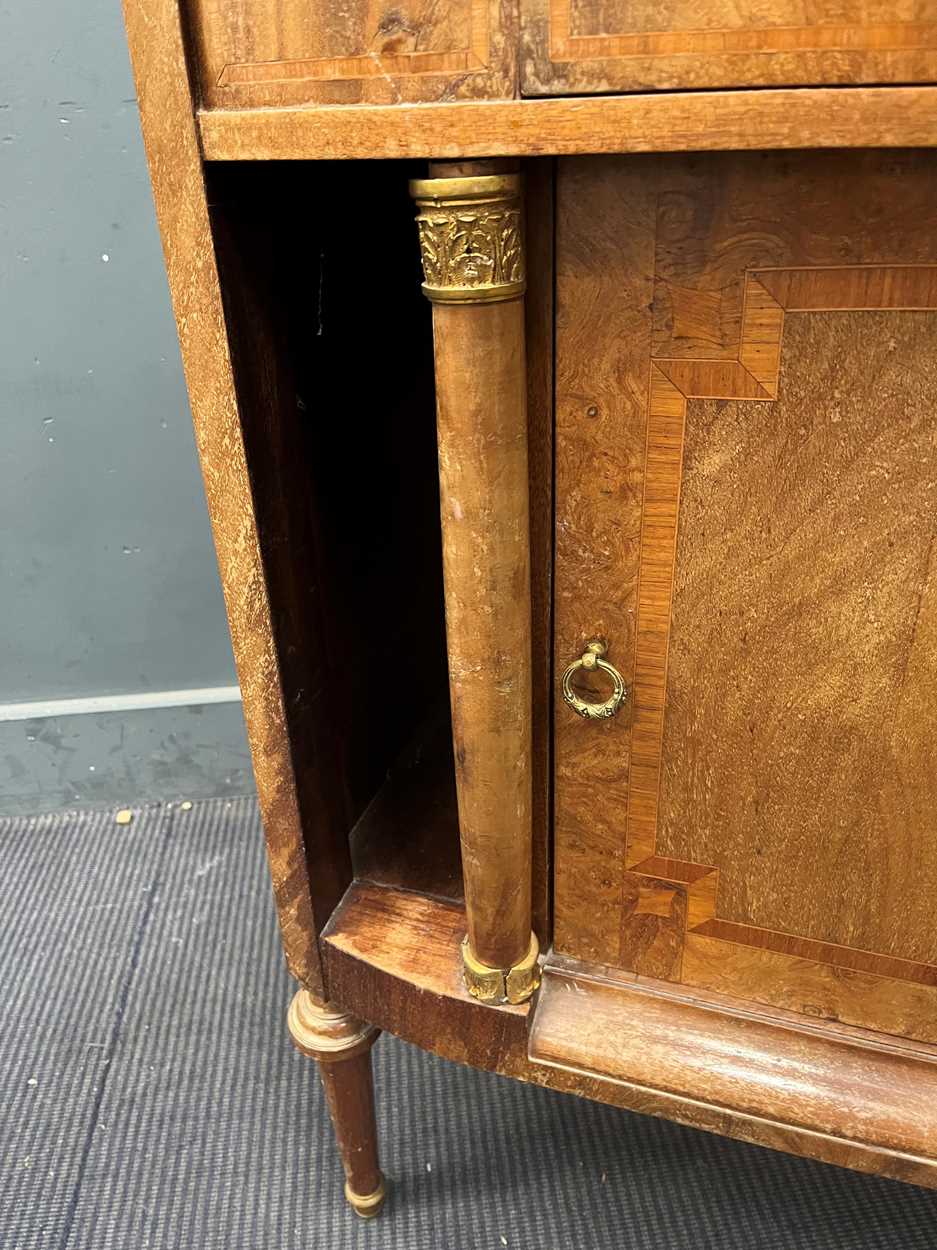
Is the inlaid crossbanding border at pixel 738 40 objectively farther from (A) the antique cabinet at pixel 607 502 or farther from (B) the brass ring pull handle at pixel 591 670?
(B) the brass ring pull handle at pixel 591 670

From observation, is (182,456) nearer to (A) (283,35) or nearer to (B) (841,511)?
(A) (283,35)

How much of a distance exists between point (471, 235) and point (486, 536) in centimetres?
15

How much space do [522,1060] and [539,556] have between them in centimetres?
37

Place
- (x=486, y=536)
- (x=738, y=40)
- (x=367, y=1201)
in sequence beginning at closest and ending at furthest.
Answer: (x=738, y=40), (x=486, y=536), (x=367, y=1201)

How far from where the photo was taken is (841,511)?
0.50 meters

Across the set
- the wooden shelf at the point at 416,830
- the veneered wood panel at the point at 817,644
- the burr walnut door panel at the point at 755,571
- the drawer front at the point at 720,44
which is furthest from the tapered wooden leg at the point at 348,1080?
the drawer front at the point at 720,44

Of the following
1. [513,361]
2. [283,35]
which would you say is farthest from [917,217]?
[283,35]

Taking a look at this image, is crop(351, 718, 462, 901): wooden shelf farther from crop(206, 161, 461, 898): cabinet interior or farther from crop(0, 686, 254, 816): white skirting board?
crop(0, 686, 254, 816): white skirting board

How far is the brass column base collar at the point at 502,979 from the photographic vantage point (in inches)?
26.2

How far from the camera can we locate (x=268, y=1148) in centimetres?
96

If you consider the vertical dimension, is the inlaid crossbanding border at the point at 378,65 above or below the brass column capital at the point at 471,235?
above

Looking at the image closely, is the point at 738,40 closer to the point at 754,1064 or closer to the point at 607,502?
the point at 607,502

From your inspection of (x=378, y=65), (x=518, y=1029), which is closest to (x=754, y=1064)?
(x=518, y=1029)

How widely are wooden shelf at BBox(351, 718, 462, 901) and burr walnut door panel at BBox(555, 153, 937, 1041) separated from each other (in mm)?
146
